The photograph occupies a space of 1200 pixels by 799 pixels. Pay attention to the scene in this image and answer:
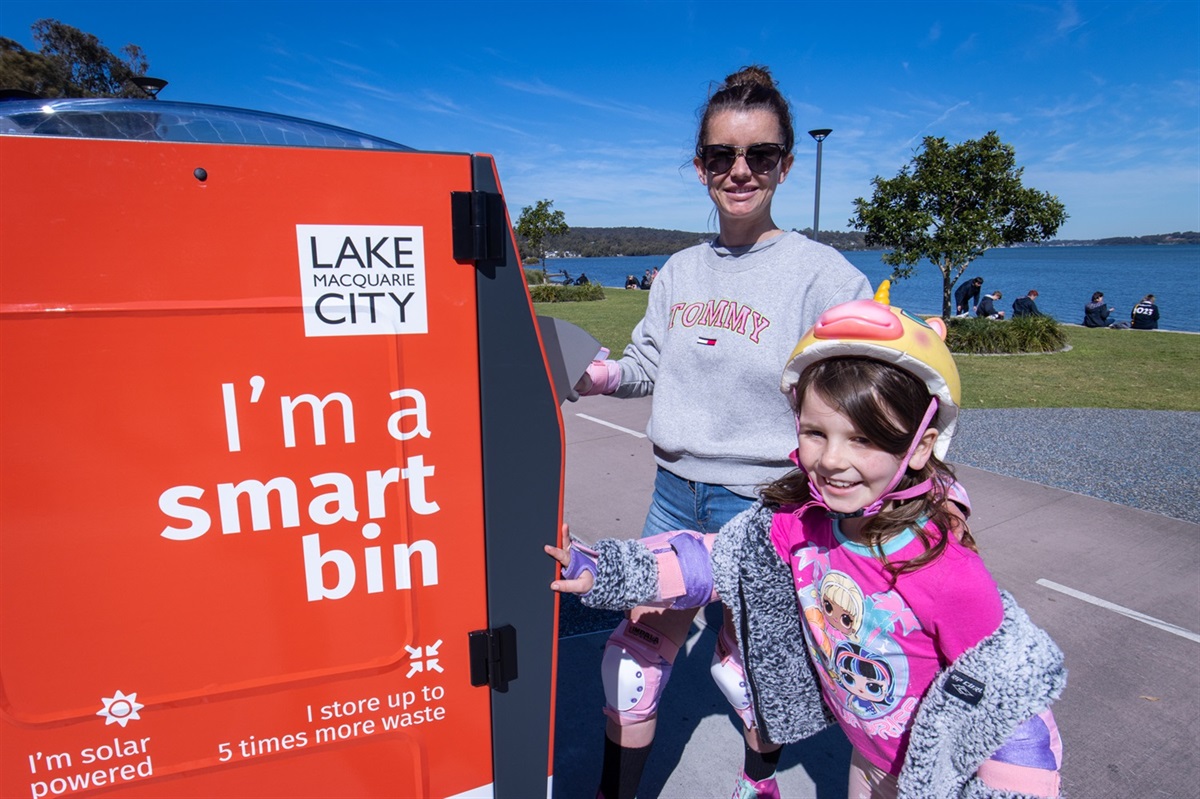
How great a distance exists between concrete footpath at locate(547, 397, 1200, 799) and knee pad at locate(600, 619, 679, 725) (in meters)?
0.49

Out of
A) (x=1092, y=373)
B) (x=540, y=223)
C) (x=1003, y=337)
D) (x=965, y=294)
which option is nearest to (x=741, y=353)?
(x=1092, y=373)

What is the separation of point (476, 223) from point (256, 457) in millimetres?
538

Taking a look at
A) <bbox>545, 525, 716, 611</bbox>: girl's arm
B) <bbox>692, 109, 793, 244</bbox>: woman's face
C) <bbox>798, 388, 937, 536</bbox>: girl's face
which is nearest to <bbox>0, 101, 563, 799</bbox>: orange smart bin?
<bbox>545, 525, 716, 611</bbox>: girl's arm

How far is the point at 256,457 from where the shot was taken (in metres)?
1.17

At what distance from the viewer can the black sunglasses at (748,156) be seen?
192 centimetres

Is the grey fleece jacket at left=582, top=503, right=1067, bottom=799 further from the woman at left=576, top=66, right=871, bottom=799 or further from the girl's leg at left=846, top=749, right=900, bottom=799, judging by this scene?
the woman at left=576, top=66, right=871, bottom=799

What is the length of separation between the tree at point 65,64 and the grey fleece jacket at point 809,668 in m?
22.5

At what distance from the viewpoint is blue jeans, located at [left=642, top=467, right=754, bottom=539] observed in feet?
6.49

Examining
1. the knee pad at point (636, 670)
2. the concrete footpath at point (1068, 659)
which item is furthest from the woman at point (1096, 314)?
the knee pad at point (636, 670)

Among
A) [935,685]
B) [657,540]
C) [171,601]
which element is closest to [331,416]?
[171,601]

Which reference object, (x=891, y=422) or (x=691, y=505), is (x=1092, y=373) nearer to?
(x=691, y=505)

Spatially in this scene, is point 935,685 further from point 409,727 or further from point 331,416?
point 331,416

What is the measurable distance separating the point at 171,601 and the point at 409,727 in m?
0.50

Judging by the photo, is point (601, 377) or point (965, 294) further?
point (965, 294)
